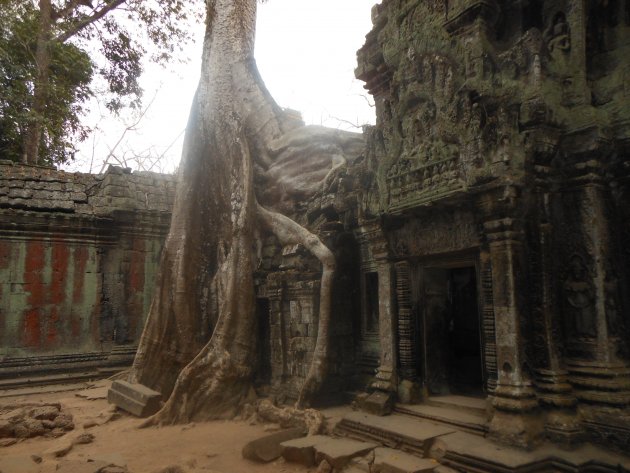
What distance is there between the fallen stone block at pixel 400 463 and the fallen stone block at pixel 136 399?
3.37 m

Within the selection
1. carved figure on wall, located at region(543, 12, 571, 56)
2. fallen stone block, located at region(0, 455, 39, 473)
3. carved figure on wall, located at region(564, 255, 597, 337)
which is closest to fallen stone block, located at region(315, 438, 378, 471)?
carved figure on wall, located at region(564, 255, 597, 337)

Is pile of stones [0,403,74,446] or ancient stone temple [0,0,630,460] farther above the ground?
ancient stone temple [0,0,630,460]

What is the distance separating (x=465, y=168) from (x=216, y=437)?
154 inches

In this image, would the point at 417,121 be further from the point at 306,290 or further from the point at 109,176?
the point at 109,176

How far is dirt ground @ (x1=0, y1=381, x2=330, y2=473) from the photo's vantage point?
459 cm

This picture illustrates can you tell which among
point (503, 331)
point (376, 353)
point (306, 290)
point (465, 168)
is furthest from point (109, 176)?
point (503, 331)

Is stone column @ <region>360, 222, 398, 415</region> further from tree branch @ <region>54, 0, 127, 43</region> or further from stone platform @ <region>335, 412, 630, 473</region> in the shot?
tree branch @ <region>54, 0, 127, 43</region>

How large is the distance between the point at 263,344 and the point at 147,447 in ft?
7.21

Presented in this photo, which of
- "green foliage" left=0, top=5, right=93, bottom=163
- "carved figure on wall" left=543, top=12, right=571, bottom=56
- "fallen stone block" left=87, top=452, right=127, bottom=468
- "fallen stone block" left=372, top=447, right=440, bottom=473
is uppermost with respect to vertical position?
"green foliage" left=0, top=5, right=93, bottom=163

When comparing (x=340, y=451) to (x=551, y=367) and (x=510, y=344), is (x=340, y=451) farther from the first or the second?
(x=551, y=367)

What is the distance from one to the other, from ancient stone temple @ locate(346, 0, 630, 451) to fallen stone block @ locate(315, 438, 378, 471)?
0.88 meters

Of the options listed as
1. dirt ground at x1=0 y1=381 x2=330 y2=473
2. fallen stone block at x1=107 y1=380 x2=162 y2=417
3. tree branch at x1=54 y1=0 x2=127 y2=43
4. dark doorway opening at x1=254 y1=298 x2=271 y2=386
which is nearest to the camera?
dirt ground at x1=0 y1=381 x2=330 y2=473

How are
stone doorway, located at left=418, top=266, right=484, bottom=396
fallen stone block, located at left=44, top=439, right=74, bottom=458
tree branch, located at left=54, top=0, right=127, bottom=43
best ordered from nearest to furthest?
fallen stone block, located at left=44, top=439, right=74, bottom=458 < stone doorway, located at left=418, top=266, right=484, bottom=396 < tree branch, located at left=54, top=0, right=127, bottom=43

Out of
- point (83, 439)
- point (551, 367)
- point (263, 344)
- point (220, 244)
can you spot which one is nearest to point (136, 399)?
point (83, 439)
